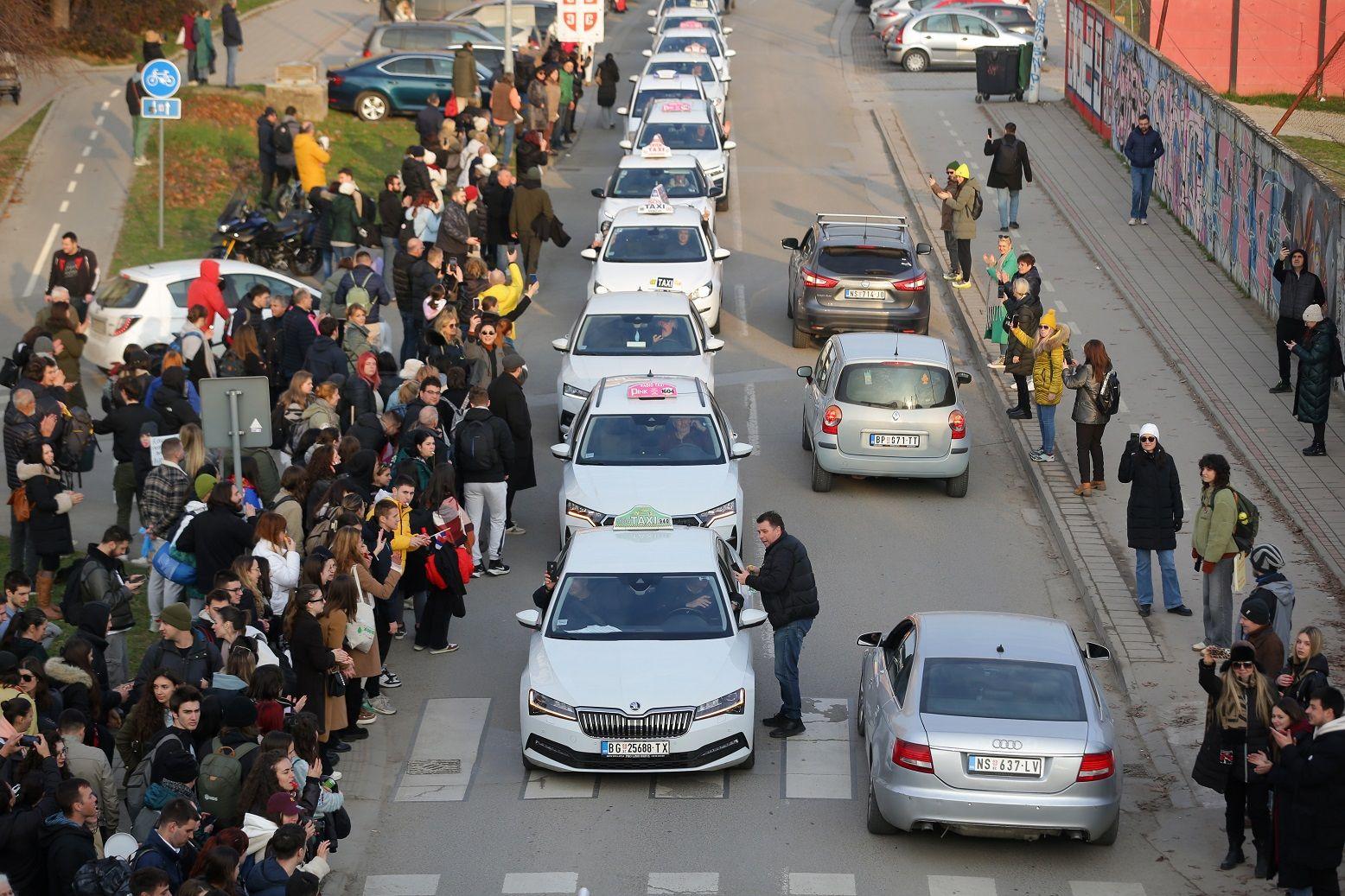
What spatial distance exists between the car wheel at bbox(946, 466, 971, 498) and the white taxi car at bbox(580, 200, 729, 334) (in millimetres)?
5842

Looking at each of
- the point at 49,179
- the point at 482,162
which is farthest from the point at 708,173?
the point at 49,179

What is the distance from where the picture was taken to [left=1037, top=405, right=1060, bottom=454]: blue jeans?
19609 mm

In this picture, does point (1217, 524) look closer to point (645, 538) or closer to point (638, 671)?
point (645, 538)

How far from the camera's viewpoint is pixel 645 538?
1408 cm

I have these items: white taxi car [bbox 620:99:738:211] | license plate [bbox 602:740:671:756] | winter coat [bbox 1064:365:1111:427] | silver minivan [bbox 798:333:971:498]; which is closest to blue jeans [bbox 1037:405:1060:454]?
winter coat [bbox 1064:365:1111:427]

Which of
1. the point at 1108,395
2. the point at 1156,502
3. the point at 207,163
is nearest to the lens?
the point at 1156,502

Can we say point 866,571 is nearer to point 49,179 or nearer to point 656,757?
point 656,757

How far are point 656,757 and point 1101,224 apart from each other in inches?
809

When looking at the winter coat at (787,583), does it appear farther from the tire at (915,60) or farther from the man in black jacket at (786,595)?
the tire at (915,60)

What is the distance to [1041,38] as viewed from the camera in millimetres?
41094

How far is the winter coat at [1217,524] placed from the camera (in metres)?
14.3

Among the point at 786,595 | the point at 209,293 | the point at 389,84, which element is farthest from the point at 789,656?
the point at 389,84

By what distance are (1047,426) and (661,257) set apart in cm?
687

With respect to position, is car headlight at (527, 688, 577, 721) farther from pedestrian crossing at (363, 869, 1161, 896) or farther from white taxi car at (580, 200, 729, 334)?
white taxi car at (580, 200, 729, 334)
